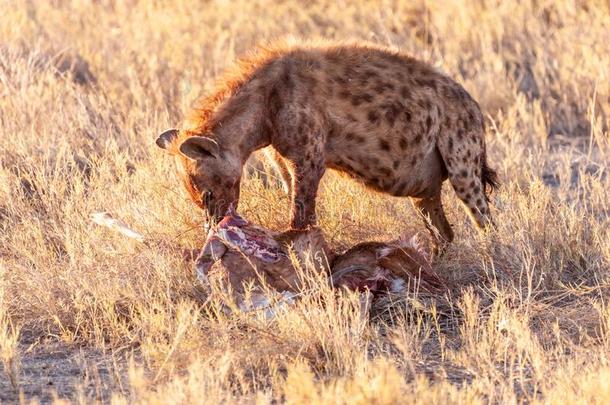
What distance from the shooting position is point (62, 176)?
777 cm

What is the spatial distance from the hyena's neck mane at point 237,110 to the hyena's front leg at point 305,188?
0.26 metres

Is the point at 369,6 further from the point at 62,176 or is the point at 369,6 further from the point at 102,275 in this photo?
the point at 102,275

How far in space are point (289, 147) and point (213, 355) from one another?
153cm

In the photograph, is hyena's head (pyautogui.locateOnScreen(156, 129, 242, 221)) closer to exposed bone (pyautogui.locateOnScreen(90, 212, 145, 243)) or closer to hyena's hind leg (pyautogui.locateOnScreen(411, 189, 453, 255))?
exposed bone (pyautogui.locateOnScreen(90, 212, 145, 243))

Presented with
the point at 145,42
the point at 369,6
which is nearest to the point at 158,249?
the point at 145,42

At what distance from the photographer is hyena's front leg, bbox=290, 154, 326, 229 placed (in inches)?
252

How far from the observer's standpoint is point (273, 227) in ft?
23.1

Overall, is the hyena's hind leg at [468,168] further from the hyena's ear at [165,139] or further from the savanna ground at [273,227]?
the hyena's ear at [165,139]

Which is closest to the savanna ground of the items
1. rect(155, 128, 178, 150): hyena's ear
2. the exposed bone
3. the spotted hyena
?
the exposed bone

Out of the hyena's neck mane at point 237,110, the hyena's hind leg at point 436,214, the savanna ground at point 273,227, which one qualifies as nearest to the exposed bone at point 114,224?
the savanna ground at point 273,227

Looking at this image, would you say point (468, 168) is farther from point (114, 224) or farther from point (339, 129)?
point (114, 224)

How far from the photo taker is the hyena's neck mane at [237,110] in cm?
635

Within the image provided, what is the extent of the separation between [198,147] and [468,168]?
1700mm

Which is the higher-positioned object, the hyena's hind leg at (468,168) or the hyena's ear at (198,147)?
the hyena's ear at (198,147)
